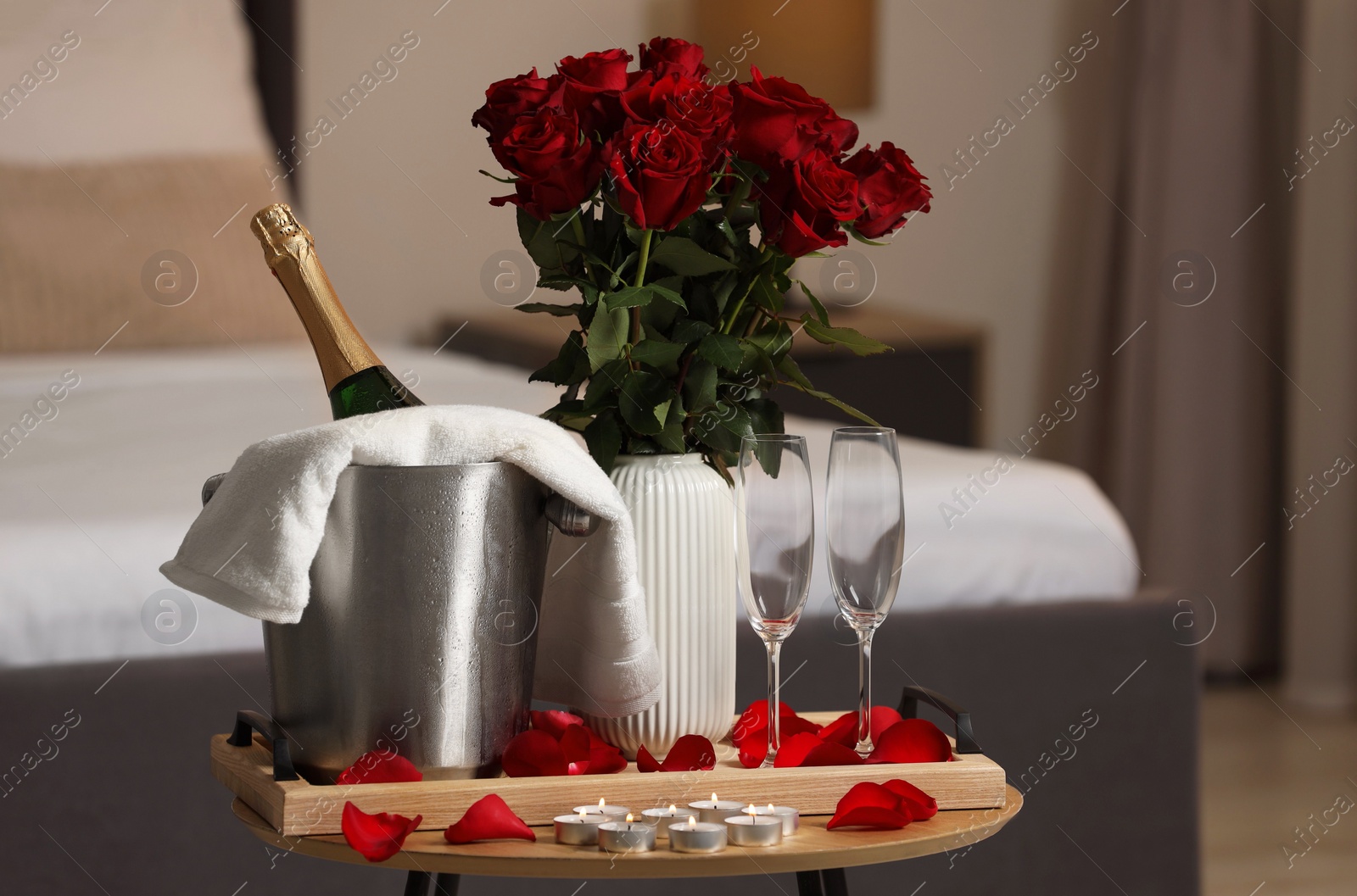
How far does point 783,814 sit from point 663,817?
0.06 m

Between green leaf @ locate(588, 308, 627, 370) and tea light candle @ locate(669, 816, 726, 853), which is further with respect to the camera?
green leaf @ locate(588, 308, 627, 370)

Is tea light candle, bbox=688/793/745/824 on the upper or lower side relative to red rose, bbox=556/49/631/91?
lower

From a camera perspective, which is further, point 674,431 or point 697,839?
point 674,431

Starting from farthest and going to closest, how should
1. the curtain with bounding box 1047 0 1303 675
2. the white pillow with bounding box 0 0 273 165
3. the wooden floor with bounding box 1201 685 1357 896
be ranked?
the curtain with bounding box 1047 0 1303 675
the white pillow with bounding box 0 0 273 165
the wooden floor with bounding box 1201 685 1357 896

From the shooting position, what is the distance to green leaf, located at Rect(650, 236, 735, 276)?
85cm

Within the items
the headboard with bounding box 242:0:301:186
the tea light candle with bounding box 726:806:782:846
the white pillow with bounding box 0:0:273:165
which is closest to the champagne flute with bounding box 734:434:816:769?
the tea light candle with bounding box 726:806:782:846

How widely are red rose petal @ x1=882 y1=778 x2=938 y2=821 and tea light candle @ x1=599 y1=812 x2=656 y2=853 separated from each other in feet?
0.46

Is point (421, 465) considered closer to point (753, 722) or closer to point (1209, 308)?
point (753, 722)

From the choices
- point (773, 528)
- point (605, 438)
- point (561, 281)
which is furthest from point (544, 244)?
point (773, 528)

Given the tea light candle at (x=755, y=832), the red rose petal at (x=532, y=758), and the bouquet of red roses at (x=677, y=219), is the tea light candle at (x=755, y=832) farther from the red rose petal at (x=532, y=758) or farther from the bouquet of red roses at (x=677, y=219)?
the bouquet of red roses at (x=677, y=219)

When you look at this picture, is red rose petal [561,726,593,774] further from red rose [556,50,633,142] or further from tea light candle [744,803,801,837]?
red rose [556,50,633,142]

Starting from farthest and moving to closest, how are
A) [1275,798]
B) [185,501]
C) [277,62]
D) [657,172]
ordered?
[277,62] → [1275,798] → [185,501] → [657,172]

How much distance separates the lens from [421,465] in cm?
72

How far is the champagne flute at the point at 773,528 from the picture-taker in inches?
31.4
